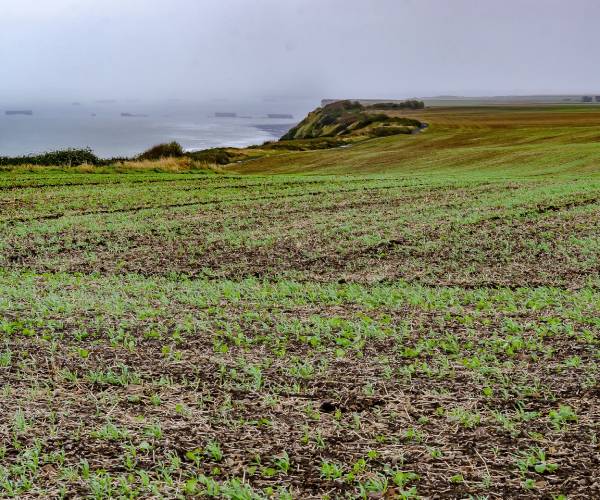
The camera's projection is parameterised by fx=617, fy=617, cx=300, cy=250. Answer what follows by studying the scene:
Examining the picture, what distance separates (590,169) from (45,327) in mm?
37114

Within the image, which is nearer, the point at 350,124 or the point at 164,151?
the point at 164,151

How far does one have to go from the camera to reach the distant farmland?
17.0ft

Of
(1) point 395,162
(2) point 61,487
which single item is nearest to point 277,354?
(2) point 61,487

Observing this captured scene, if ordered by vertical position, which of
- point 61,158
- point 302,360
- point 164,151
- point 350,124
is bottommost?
point 302,360

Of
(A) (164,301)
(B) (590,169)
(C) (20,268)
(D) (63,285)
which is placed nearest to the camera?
(A) (164,301)

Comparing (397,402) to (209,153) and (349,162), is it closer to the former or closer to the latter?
(349,162)

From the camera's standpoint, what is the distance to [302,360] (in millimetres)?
7598

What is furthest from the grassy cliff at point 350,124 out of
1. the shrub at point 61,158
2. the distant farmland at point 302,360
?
the distant farmland at point 302,360

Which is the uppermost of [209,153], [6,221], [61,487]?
[209,153]

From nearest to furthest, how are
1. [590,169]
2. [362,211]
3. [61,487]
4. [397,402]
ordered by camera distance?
[61,487]
[397,402]
[362,211]
[590,169]

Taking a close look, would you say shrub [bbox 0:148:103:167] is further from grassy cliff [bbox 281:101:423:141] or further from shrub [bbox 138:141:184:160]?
grassy cliff [bbox 281:101:423:141]

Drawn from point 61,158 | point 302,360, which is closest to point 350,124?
point 61,158

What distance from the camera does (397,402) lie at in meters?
6.37

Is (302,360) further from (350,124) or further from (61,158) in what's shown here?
(350,124)
